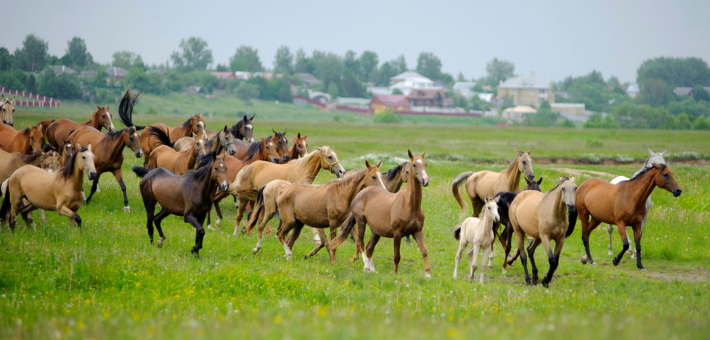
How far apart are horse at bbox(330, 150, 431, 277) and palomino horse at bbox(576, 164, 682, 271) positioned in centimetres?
465

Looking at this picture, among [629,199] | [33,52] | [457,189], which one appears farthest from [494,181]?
[33,52]

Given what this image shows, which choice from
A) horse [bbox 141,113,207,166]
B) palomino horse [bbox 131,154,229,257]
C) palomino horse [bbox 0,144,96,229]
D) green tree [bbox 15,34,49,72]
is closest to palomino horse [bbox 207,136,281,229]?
horse [bbox 141,113,207,166]

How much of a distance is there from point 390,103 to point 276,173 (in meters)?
115

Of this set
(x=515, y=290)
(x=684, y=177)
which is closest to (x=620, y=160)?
(x=684, y=177)

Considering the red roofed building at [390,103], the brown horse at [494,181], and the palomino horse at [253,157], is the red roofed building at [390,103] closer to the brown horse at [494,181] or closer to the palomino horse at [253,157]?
the palomino horse at [253,157]

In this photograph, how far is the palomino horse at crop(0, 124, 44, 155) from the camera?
17.6m

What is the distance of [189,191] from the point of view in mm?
10742

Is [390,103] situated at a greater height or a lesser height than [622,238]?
greater

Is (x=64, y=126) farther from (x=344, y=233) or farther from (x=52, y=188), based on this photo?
(x=344, y=233)

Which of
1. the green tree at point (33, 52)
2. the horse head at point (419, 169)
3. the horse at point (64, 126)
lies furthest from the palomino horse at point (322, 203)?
the green tree at point (33, 52)

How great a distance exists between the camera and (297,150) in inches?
653

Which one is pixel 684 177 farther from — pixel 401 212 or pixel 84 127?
pixel 84 127

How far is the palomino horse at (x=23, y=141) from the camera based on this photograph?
57.8 ft

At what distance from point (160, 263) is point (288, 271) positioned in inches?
87.4
